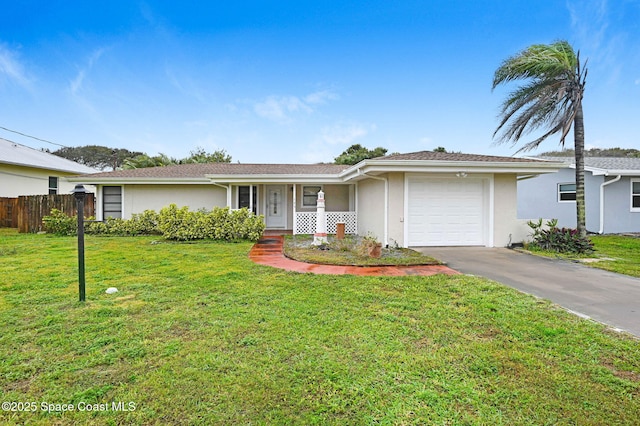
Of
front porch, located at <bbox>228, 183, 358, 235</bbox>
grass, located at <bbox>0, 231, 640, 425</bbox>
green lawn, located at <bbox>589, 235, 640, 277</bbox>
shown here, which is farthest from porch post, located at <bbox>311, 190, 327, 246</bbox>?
green lawn, located at <bbox>589, 235, 640, 277</bbox>

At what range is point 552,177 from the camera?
14766 mm

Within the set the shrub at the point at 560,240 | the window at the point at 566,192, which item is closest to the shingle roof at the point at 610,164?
the window at the point at 566,192

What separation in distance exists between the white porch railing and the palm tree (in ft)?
21.4

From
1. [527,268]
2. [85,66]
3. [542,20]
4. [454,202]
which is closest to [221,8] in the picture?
[85,66]

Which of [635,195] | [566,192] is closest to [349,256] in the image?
[566,192]

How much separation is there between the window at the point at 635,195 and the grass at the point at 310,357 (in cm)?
1451

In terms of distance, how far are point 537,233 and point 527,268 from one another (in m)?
3.44

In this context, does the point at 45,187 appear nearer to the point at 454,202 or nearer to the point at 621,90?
the point at 454,202

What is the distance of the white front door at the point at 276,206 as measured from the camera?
14930 millimetres

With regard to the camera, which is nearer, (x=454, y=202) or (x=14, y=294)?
(x=14, y=294)

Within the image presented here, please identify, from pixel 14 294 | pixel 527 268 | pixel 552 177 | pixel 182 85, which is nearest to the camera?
pixel 14 294

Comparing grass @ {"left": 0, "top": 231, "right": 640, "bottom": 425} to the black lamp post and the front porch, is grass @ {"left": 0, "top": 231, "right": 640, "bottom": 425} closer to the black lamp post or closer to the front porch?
the black lamp post

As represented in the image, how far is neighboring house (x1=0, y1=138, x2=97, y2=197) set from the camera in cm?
1698

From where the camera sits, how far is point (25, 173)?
59.6ft
